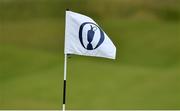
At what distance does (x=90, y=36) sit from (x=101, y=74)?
1.05 meters

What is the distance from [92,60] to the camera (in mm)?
6355

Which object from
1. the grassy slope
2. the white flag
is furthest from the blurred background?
the white flag

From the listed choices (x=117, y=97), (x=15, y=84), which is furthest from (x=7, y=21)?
(x=117, y=97)

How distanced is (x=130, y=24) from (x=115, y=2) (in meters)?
0.35

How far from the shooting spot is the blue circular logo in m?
5.38

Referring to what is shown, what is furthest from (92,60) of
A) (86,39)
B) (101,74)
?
(86,39)

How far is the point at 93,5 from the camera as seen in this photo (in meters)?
6.34

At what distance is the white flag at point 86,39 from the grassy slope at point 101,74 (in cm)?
88

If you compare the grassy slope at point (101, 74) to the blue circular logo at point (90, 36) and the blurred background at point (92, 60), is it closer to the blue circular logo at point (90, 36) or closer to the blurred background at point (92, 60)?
the blurred background at point (92, 60)

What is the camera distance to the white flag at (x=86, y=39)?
17.6 ft

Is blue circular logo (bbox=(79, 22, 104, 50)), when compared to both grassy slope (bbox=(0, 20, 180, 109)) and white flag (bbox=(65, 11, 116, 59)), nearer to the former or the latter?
white flag (bbox=(65, 11, 116, 59))

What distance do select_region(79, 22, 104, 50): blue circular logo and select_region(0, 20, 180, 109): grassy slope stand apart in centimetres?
94

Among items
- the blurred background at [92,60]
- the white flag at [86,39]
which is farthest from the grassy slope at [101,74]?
the white flag at [86,39]

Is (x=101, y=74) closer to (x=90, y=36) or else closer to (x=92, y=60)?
(x=92, y=60)
